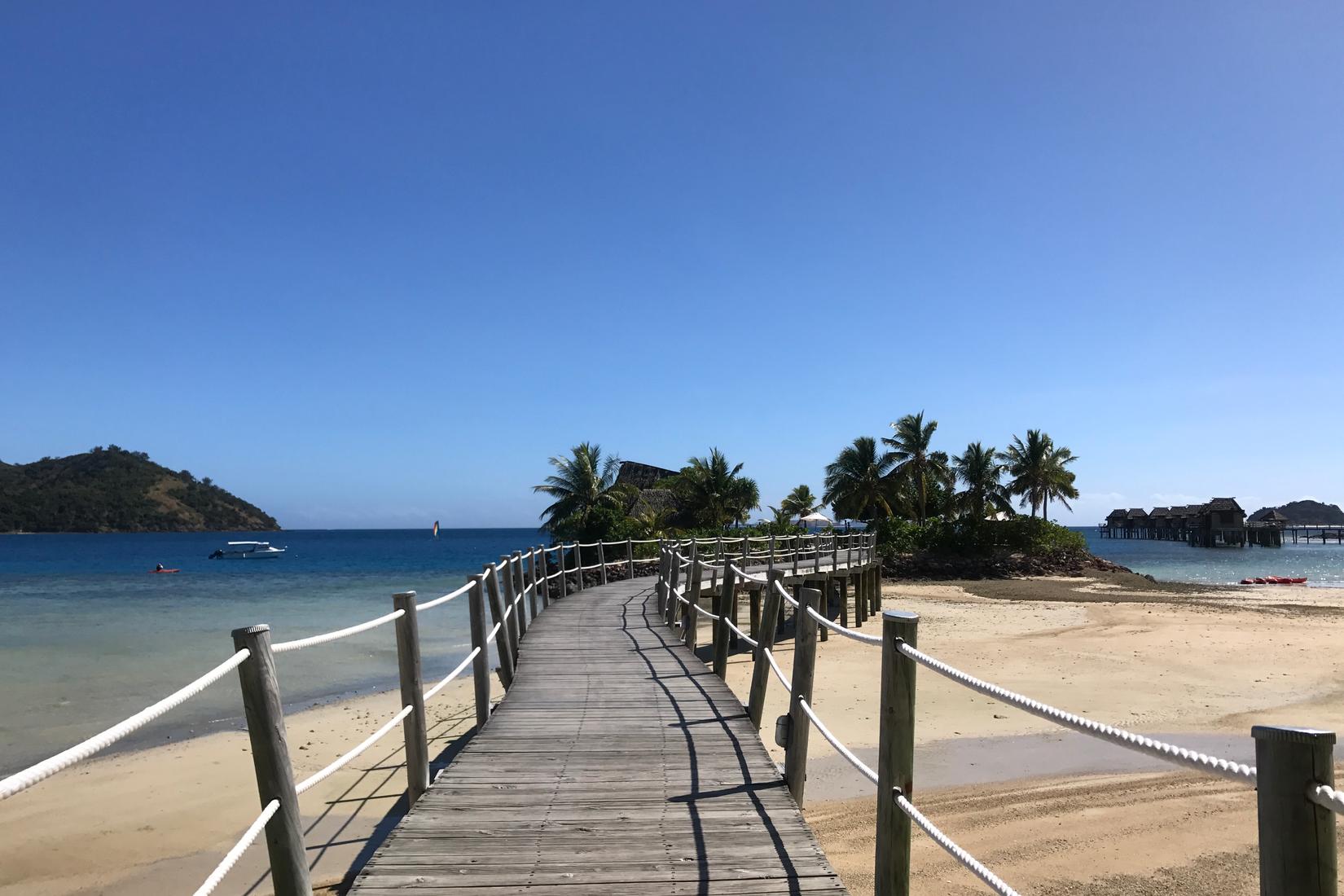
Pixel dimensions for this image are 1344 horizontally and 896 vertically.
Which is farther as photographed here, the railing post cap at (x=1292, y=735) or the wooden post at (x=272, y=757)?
the wooden post at (x=272, y=757)

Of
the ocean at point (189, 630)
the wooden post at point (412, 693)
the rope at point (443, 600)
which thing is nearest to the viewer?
the wooden post at point (412, 693)

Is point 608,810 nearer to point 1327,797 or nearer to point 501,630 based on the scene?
point 1327,797

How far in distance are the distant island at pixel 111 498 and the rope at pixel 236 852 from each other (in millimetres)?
185145

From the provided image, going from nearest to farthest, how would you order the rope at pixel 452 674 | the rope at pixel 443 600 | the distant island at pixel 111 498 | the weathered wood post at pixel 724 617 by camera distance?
the rope at pixel 443 600 → the rope at pixel 452 674 → the weathered wood post at pixel 724 617 → the distant island at pixel 111 498

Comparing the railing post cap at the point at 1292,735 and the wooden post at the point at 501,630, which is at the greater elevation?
the railing post cap at the point at 1292,735

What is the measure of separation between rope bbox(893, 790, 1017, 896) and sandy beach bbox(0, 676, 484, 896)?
220 inches

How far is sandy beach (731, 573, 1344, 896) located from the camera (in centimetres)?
673

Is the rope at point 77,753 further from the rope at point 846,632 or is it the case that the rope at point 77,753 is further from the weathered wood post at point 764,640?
the weathered wood post at point 764,640

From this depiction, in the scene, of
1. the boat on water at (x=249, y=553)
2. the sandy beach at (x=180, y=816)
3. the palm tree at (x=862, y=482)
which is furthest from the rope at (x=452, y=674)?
the boat on water at (x=249, y=553)

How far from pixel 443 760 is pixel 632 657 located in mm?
2900

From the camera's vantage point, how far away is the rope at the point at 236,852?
2346mm

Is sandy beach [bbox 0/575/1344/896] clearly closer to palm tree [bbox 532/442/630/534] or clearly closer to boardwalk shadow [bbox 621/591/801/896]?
boardwalk shadow [bbox 621/591/801/896]

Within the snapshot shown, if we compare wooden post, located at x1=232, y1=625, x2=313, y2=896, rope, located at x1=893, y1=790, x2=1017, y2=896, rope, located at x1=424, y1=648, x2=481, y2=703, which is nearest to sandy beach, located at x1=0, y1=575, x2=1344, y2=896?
rope, located at x1=424, y1=648, x2=481, y2=703

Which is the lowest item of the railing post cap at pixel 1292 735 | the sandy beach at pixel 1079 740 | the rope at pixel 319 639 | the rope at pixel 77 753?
the sandy beach at pixel 1079 740
